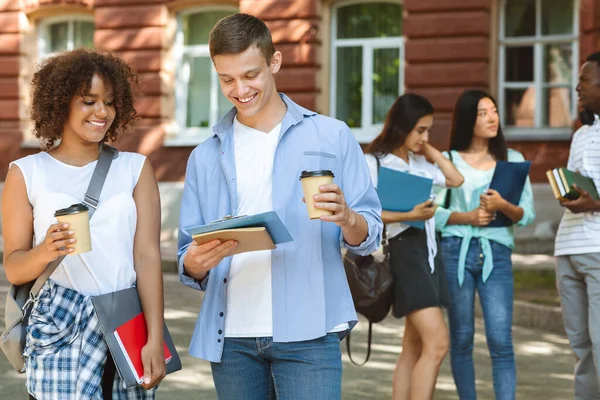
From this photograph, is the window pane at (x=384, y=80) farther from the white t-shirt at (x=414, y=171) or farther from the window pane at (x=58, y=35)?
the white t-shirt at (x=414, y=171)

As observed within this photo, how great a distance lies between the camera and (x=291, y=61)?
15430mm

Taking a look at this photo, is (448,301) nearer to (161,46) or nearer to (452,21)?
(452,21)

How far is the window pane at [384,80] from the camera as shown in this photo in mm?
15625

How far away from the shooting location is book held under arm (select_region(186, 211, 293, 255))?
2900mm

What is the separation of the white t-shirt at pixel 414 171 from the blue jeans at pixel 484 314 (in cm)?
23

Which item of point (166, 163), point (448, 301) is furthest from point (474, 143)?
point (166, 163)

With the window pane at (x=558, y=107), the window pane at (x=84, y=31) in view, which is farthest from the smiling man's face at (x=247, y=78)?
the window pane at (x=84, y=31)

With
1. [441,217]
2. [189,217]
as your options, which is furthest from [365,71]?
[189,217]

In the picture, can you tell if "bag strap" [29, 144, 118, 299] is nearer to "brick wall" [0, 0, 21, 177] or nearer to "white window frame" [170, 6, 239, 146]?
"white window frame" [170, 6, 239, 146]

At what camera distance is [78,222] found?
9.86 ft

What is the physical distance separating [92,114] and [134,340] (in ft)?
2.48

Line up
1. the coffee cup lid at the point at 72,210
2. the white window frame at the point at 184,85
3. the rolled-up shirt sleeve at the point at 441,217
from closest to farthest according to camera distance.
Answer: the coffee cup lid at the point at 72,210, the rolled-up shirt sleeve at the point at 441,217, the white window frame at the point at 184,85

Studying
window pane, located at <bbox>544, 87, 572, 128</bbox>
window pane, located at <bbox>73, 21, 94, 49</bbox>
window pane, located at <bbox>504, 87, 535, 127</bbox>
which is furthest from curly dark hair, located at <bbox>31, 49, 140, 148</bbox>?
window pane, located at <bbox>73, 21, 94, 49</bbox>

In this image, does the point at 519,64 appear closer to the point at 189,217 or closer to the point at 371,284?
the point at 371,284
